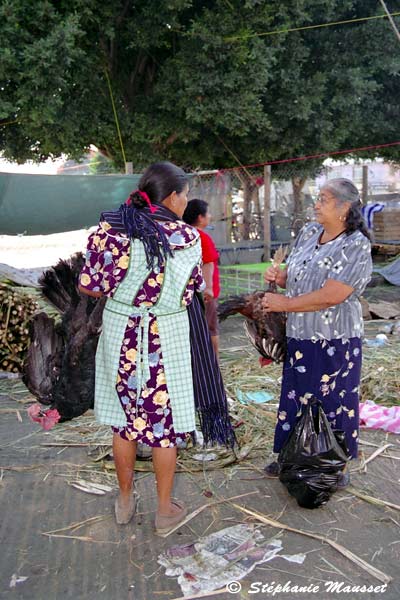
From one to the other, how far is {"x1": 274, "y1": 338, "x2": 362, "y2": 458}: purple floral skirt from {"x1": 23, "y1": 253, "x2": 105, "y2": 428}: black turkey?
119 centimetres

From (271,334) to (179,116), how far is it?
9844mm

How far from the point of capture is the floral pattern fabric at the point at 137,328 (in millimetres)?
2789

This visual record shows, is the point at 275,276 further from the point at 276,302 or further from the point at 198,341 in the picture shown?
the point at 198,341

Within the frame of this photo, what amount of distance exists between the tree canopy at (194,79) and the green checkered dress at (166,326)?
28.0 ft

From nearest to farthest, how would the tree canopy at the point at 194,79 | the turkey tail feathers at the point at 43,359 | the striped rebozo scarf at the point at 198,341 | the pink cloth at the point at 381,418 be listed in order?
1. the striped rebozo scarf at the point at 198,341
2. the turkey tail feathers at the point at 43,359
3. the pink cloth at the point at 381,418
4. the tree canopy at the point at 194,79

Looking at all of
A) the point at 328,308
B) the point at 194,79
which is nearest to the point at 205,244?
the point at 328,308

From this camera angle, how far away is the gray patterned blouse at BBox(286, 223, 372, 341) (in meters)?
3.16

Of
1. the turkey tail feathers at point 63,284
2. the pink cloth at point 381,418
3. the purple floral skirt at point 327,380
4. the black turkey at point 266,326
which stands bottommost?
the pink cloth at point 381,418

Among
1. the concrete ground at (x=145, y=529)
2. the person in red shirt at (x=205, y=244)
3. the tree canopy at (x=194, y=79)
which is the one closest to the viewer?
the concrete ground at (x=145, y=529)

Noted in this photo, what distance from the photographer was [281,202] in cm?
2048

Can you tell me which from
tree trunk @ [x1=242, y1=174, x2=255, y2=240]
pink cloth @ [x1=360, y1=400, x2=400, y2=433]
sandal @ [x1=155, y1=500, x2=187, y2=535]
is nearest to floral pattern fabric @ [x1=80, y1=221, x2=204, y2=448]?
sandal @ [x1=155, y1=500, x2=187, y2=535]

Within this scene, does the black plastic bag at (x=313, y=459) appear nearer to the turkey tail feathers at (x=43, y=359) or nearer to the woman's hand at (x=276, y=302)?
the woman's hand at (x=276, y=302)

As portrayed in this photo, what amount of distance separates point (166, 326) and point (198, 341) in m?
0.32

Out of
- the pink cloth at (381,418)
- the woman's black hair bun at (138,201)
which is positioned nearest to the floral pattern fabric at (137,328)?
the woman's black hair bun at (138,201)
